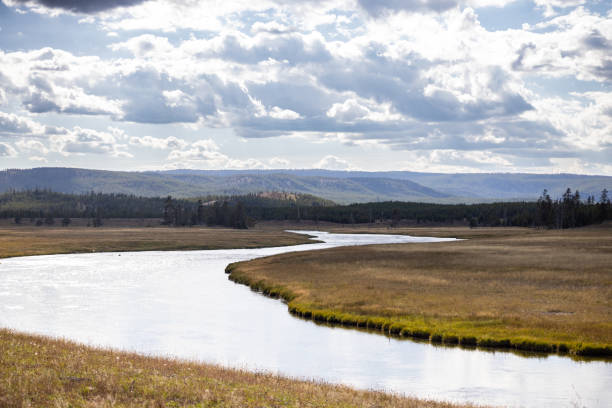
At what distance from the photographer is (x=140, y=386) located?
20.3m

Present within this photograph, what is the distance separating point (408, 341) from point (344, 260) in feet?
149

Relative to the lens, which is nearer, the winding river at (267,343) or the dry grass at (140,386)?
the dry grass at (140,386)

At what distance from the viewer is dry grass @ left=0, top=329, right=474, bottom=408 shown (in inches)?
732

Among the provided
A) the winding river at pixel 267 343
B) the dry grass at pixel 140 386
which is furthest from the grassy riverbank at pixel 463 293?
the dry grass at pixel 140 386

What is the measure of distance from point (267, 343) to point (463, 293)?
2085 centimetres

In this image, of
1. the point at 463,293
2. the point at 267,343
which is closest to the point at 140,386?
the point at 267,343

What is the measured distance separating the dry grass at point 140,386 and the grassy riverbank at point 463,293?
17554 mm

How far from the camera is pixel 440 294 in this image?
52.6 m

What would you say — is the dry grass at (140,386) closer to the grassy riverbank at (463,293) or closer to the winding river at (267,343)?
the winding river at (267,343)

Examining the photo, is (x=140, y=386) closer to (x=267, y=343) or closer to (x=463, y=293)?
(x=267, y=343)

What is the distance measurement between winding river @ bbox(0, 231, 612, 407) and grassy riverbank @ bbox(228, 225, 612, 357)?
6.64 feet

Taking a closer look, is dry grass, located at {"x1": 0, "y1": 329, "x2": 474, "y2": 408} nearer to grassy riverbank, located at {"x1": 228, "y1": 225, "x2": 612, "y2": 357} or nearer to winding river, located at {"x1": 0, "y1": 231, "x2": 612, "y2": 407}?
winding river, located at {"x1": 0, "y1": 231, "x2": 612, "y2": 407}

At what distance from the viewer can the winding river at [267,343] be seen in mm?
28469

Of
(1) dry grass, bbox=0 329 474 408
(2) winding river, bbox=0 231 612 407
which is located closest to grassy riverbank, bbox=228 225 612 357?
(2) winding river, bbox=0 231 612 407
